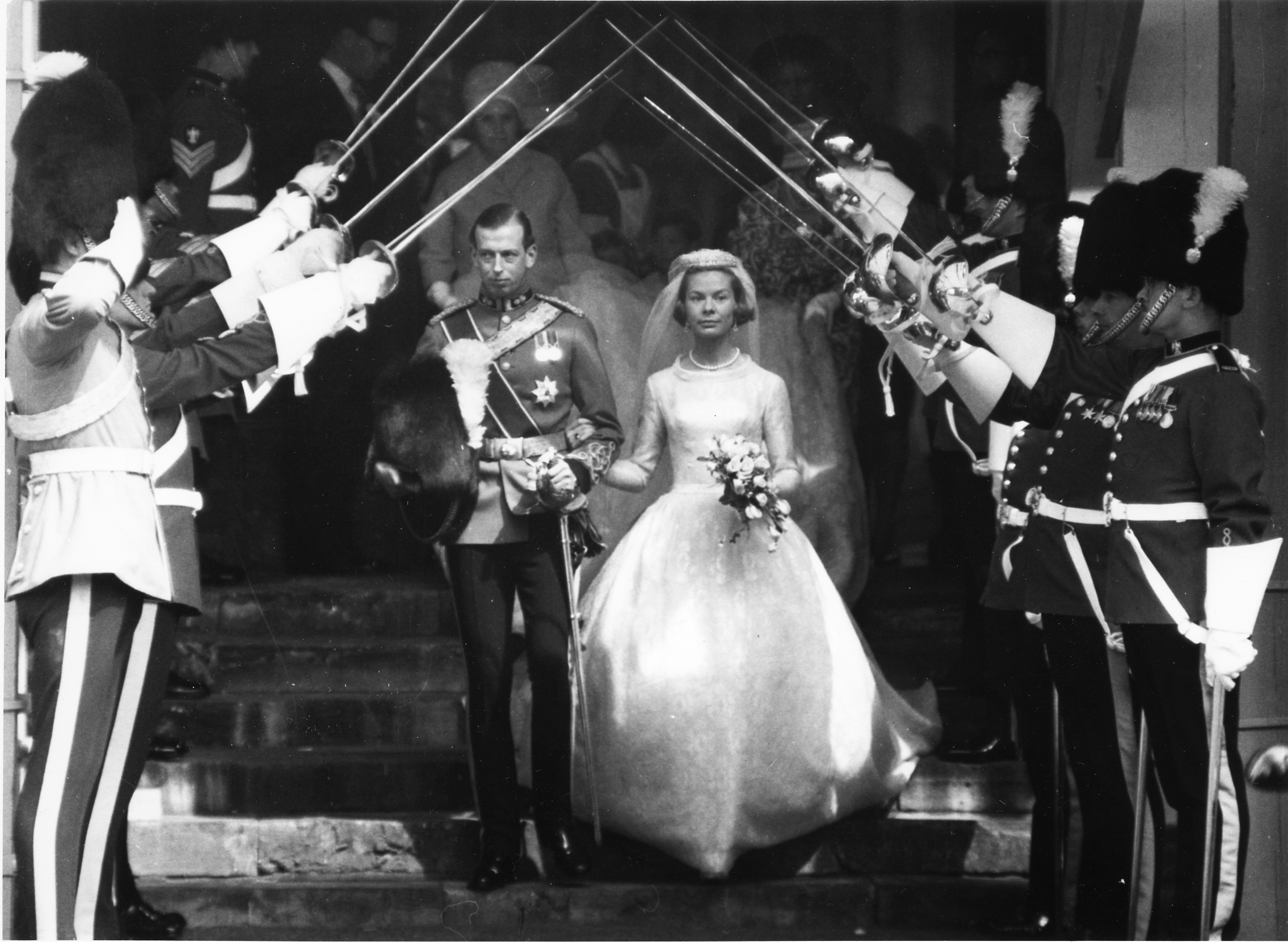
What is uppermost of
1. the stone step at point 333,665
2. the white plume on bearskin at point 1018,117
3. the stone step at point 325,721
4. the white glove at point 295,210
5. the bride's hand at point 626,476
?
the white plume on bearskin at point 1018,117

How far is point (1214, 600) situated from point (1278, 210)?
1.27 metres

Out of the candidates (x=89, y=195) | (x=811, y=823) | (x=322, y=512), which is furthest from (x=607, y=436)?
(x=89, y=195)

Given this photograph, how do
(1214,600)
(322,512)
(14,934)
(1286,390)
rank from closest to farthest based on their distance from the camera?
1. (1214,600)
2. (14,934)
3. (1286,390)
4. (322,512)

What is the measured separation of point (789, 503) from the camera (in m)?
6.04

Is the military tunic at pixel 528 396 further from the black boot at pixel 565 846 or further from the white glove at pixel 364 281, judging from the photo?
the black boot at pixel 565 846

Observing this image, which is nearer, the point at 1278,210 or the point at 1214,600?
the point at 1214,600

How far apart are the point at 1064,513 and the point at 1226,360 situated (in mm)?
614

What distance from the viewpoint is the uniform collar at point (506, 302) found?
6.01 metres

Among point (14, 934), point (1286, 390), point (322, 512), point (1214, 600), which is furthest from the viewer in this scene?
point (322, 512)

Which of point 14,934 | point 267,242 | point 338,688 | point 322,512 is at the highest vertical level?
point 267,242

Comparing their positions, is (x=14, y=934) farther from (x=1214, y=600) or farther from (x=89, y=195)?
(x=1214, y=600)

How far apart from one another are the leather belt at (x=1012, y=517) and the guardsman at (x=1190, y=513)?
38 centimetres

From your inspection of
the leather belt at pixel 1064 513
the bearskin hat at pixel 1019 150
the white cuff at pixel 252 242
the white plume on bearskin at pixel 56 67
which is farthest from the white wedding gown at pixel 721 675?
the white plume on bearskin at pixel 56 67

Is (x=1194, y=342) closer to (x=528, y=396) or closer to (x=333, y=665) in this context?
(x=528, y=396)
